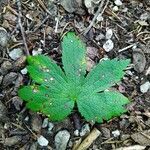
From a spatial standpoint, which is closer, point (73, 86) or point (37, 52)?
point (73, 86)

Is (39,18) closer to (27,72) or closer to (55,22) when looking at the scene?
(55,22)

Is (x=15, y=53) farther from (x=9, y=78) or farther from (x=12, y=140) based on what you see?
(x=12, y=140)

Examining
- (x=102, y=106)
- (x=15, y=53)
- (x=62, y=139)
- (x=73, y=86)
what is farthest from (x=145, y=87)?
(x=15, y=53)

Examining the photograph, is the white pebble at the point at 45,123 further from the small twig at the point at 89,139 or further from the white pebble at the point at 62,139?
the small twig at the point at 89,139

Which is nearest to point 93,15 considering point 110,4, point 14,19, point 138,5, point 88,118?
point 110,4

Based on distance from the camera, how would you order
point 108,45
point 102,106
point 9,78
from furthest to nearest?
point 108,45 < point 9,78 < point 102,106

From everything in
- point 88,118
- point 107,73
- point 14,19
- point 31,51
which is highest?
point 14,19
